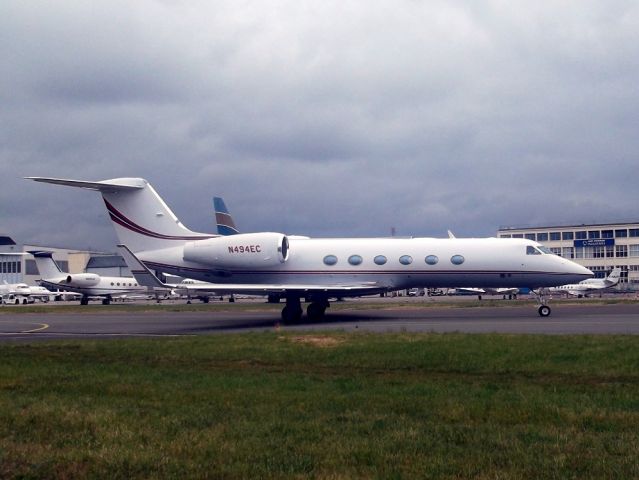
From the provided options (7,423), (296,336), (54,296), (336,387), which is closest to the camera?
(7,423)

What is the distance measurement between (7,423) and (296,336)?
11.0 m

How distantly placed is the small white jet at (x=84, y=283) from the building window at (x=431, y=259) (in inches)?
1513

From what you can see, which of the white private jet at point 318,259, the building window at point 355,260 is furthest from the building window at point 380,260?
the building window at point 355,260

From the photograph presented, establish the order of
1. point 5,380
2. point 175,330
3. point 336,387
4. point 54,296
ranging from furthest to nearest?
point 54,296, point 175,330, point 5,380, point 336,387

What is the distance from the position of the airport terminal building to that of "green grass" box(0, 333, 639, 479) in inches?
3902

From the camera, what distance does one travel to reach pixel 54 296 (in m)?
83.8


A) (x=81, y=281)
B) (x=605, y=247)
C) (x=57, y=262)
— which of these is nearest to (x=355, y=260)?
(x=81, y=281)

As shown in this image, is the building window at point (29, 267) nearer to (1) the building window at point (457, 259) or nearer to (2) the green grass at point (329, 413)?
(1) the building window at point (457, 259)

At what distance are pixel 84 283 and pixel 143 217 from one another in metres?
36.3

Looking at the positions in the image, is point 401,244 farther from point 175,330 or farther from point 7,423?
point 7,423

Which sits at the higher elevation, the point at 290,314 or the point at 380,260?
the point at 380,260

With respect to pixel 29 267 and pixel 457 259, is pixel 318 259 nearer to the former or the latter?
pixel 457 259

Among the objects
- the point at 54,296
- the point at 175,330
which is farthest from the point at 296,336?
the point at 54,296

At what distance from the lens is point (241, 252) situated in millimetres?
28859
